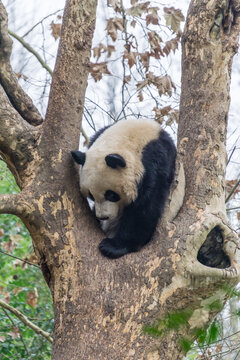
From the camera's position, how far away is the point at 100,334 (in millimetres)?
2574

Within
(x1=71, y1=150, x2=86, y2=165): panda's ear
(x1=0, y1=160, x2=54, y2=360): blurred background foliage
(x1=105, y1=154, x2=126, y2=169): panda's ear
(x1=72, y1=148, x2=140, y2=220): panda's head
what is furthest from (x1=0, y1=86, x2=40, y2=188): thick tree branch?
(x1=0, y1=160, x2=54, y2=360): blurred background foliage

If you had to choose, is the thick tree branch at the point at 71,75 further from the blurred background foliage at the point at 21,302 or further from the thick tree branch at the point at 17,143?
the blurred background foliage at the point at 21,302

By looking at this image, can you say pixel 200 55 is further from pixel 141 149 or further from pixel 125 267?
pixel 125 267

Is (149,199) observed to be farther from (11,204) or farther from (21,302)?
(21,302)

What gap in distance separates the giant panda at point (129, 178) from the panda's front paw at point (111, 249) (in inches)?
7.3

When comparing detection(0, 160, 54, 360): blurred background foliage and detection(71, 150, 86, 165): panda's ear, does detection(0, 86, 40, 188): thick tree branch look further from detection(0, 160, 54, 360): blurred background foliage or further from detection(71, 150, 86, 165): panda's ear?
detection(0, 160, 54, 360): blurred background foliage

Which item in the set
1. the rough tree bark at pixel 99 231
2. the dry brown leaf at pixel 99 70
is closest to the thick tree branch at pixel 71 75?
the rough tree bark at pixel 99 231

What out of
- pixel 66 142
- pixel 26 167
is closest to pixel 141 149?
pixel 66 142

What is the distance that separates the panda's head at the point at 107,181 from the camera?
11.6 ft

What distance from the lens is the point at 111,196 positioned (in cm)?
369

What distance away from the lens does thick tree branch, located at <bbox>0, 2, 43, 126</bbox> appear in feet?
11.8

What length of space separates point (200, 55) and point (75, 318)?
2298 millimetres

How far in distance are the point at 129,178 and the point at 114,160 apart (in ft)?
0.72

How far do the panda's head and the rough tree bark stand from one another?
307 millimetres
